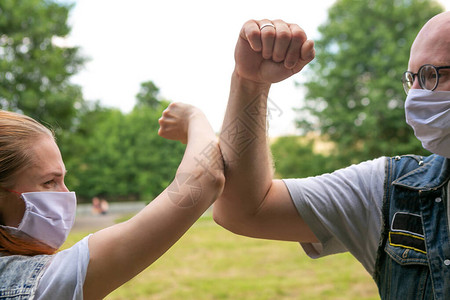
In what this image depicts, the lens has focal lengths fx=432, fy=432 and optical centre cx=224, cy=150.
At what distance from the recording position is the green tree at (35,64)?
11277 mm

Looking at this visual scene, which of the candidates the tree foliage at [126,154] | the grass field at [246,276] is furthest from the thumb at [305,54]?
the grass field at [246,276]

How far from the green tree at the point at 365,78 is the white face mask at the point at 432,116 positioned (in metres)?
11.8

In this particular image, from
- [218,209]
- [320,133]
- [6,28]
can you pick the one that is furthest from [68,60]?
[218,209]

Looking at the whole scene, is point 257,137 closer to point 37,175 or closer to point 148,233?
point 148,233

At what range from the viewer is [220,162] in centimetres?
109

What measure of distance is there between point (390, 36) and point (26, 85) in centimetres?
1081

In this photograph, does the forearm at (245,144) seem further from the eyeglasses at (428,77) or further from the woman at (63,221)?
the eyeglasses at (428,77)

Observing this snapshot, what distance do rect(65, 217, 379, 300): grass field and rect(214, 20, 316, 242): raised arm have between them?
367 centimetres

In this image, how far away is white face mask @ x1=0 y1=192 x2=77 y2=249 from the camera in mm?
1000

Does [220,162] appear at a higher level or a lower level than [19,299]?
higher

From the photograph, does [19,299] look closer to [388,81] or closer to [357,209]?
[357,209]

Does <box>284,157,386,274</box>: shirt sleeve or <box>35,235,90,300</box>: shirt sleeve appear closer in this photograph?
<box>35,235,90,300</box>: shirt sleeve

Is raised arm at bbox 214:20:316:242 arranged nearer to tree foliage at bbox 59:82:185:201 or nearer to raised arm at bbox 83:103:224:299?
raised arm at bbox 83:103:224:299

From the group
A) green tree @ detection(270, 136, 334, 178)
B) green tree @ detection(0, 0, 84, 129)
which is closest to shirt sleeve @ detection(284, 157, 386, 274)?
green tree @ detection(0, 0, 84, 129)
